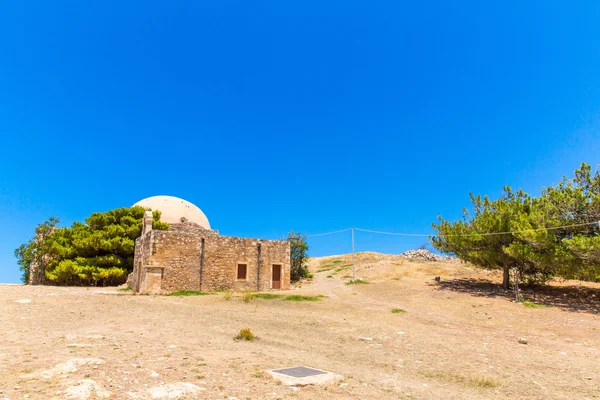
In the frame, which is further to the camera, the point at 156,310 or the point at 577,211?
the point at 577,211

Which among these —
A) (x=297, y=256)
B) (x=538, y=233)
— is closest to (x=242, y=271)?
Result: (x=297, y=256)

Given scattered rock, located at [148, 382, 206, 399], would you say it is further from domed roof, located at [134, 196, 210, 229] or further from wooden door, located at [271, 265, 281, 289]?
domed roof, located at [134, 196, 210, 229]

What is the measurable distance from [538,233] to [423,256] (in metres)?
26.8

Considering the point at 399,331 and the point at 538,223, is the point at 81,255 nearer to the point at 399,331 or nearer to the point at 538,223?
the point at 399,331

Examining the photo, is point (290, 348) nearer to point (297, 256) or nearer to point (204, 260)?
point (204, 260)

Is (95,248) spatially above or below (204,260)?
above

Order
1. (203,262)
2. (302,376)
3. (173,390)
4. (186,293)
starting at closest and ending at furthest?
(173,390) → (302,376) → (186,293) → (203,262)

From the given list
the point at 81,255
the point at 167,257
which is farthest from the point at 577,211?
the point at 81,255

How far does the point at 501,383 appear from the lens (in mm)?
5777

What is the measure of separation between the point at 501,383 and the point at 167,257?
15.9 m

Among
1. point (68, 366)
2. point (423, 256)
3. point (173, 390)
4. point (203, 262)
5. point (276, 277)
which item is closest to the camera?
point (173, 390)

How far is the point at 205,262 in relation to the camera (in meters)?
19.5

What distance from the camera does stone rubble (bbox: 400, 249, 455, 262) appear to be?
1613 inches

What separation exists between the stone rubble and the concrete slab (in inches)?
1480
